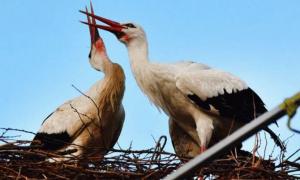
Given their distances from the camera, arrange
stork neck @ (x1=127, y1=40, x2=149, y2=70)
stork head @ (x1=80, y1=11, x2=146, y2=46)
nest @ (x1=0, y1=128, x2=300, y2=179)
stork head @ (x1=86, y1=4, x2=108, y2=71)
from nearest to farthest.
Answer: nest @ (x1=0, y1=128, x2=300, y2=179) → stork neck @ (x1=127, y1=40, x2=149, y2=70) → stork head @ (x1=80, y1=11, x2=146, y2=46) → stork head @ (x1=86, y1=4, x2=108, y2=71)

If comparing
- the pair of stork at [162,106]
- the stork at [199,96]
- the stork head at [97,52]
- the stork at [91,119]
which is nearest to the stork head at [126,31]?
the pair of stork at [162,106]

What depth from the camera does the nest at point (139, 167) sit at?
396 centimetres

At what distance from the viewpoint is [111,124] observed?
5824mm

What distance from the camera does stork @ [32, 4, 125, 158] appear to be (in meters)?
5.63

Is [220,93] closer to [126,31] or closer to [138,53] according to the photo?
[138,53]

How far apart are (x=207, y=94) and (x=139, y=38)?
2.73 feet

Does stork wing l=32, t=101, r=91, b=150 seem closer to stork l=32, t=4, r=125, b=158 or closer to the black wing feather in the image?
stork l=32, t=4, r=125, b=158

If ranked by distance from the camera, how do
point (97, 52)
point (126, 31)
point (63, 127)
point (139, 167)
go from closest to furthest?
point (139, 167) < point (126, 31) < point (63, 127) < point (97, 52)

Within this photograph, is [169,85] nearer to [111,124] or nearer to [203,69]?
[203,69]

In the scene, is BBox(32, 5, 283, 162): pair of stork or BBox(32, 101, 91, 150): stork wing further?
BBox(32, 101, 91, 150): stork wing

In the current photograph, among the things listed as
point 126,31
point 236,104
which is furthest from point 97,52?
point 236,104

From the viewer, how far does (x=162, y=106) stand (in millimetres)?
5297

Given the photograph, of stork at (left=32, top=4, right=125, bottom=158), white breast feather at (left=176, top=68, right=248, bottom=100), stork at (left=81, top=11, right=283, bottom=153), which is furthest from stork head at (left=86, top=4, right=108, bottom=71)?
white breast feather at (left=176, top=68, right=248, bottom=100)

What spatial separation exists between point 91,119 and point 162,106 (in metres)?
0.74
